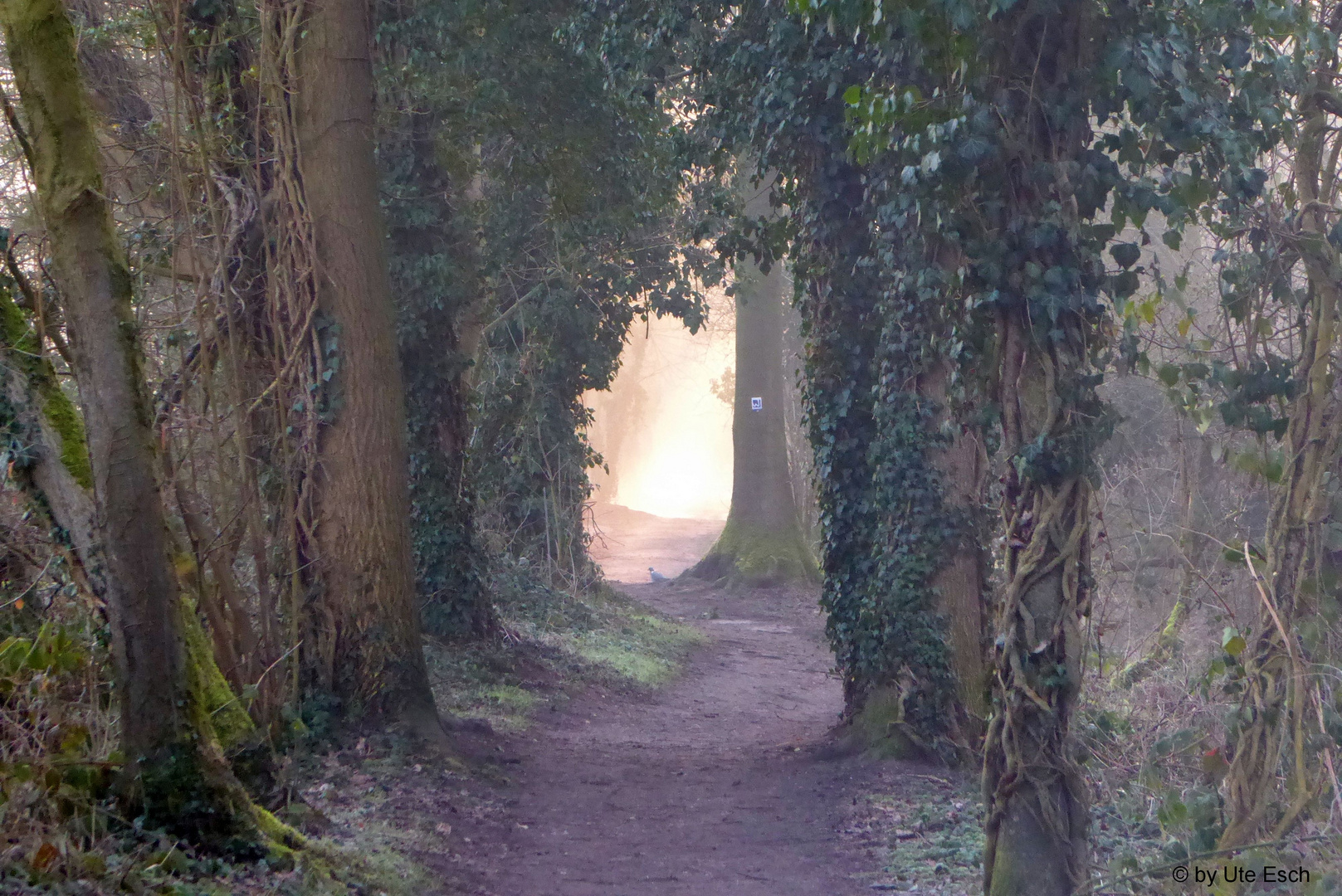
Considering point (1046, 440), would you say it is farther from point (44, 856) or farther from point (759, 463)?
point (759, 463)

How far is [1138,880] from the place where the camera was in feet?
17.8

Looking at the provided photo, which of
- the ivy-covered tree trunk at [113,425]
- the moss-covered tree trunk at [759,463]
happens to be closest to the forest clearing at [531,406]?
the ivy-covered tree trunk at [113,425]

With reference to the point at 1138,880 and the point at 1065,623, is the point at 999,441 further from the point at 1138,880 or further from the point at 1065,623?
the point at 1138,880

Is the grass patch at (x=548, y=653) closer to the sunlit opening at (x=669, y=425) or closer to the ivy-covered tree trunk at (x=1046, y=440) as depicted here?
the ivy-covered tree trunk at (x=1046, y=440)

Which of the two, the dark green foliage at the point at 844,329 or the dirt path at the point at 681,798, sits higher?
the dark green foliage at the point at 844,329

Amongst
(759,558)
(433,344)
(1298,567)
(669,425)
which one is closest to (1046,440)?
(1298,567)

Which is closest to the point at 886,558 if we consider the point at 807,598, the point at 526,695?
the point at 526,695

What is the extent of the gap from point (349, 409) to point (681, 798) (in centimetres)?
399

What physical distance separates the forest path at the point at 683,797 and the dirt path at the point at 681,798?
2cm

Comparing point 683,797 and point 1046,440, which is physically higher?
point 1046,440

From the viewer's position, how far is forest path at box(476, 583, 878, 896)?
705 cm

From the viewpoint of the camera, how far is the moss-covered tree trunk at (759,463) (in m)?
24.2

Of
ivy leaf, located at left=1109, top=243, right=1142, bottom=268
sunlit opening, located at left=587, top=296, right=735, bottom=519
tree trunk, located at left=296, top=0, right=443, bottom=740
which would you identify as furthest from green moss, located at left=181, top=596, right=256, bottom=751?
sunlit opening, located at left=587, top=296, right=735, bottom=519

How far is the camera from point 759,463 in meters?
25.0
